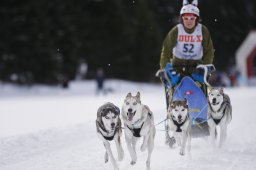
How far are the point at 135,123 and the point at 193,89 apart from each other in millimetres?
1704

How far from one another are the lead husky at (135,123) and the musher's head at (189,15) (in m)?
2.07

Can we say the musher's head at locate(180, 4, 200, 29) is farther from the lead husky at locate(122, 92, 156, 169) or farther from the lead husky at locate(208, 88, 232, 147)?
the lead husky at locate(122, 92, 156, 169)

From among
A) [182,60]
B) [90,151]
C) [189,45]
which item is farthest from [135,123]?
[189,45]

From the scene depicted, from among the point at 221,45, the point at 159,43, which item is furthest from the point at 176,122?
the point at 221,45

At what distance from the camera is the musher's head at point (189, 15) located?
7.83 meters

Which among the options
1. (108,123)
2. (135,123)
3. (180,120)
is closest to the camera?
(108,123)

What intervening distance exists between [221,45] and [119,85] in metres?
17.5

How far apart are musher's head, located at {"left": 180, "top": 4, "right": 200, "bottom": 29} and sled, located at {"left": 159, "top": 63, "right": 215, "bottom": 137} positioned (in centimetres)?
73

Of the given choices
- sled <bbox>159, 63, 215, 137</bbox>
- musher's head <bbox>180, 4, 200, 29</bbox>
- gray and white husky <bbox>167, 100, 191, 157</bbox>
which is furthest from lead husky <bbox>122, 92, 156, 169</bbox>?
musher's head <bbox>180, 4, 200, 29</bbox>

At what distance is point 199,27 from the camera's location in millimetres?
7984

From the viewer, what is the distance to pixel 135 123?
631cm

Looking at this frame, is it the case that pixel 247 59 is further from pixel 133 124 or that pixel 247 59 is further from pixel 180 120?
pixel 133 124

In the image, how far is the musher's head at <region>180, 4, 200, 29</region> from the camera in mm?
7832

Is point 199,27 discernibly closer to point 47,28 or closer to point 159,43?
point 47,28
